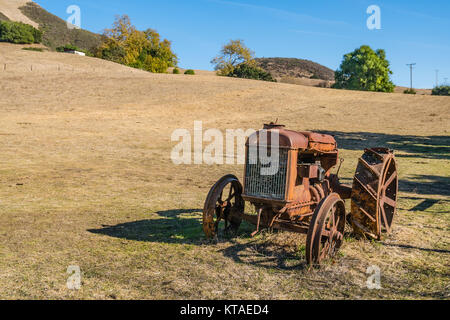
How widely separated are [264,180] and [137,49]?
7193 cm

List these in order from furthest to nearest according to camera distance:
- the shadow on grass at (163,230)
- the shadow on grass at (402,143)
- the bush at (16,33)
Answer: the bush at (16,33)
the shadow on grass at (402,143)
the shadow on grass at (163,230)

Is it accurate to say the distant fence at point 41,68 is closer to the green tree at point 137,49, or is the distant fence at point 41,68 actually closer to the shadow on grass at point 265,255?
the green tree at point 137,49

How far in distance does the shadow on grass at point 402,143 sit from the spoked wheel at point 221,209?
13.2m

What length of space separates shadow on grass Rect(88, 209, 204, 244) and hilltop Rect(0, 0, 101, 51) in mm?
139104

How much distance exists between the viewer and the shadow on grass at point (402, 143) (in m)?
18.2

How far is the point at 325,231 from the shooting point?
17.6 ft

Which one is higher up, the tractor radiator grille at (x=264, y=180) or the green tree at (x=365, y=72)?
the green tree at (x=365, y=72)

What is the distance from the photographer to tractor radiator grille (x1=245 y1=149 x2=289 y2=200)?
18.3 ft

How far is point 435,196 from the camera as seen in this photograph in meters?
9.91

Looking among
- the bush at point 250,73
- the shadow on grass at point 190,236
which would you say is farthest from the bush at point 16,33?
the shadow on grass at point 190,236

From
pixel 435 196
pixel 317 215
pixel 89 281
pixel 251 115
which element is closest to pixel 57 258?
pixel 89 281

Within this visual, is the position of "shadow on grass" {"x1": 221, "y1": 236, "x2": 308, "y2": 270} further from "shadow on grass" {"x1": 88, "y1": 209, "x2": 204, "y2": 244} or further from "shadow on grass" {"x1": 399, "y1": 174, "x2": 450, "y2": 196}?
"shadow on grass" {"x1": 399, "y1": 174, "x2": 450, "y2": 196}
